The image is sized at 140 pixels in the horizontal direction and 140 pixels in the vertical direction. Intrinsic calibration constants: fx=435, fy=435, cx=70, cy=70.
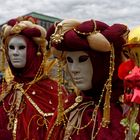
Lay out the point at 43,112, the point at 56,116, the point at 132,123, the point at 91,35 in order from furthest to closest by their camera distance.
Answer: the point at 43,112
the point at 56,116
the point at 91,35
the point at 132,123

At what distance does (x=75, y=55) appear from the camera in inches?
99.9

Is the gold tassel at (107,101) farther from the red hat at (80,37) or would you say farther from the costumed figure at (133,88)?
the costumed figure at (133,88)

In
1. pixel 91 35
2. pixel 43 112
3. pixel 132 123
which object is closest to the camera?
pixel 132 123

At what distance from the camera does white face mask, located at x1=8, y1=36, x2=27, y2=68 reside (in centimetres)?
362

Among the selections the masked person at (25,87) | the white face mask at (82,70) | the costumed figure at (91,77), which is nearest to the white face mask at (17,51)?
the masked person at (25,87)

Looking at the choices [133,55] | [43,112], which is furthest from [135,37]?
[43,112]

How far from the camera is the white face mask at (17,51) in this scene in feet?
11.9

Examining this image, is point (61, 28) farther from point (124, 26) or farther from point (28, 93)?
point (28, 93)

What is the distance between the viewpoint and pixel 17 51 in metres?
3.61

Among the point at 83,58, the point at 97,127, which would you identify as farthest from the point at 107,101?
the point at 83,58

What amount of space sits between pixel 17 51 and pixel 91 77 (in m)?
1.26

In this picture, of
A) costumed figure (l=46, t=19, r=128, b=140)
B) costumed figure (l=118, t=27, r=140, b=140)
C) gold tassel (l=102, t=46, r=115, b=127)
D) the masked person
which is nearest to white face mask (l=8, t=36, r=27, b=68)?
the masked person

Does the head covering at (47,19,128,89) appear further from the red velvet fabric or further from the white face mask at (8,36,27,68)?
the white face mask at (8,36,27,68)

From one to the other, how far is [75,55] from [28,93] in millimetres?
1242
